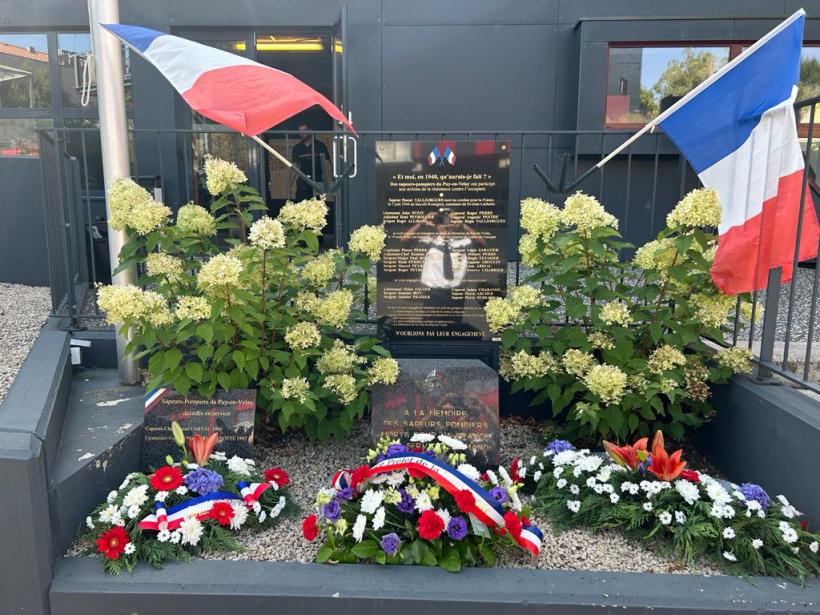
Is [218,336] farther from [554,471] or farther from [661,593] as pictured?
[661,593]

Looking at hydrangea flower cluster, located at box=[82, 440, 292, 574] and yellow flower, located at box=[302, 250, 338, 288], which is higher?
yellow flower, located at box=[302, 250, 338, 288]

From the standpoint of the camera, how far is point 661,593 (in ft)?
8.27

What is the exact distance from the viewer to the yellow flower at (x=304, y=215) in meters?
3.44

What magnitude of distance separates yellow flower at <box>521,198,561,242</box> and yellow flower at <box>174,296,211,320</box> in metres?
1.71

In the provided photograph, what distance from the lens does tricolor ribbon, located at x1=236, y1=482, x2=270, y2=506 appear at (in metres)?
3.01

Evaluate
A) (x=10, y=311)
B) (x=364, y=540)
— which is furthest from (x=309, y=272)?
(x=10, y=311)

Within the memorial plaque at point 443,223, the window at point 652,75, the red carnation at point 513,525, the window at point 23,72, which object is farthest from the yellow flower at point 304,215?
the window at point 23,72

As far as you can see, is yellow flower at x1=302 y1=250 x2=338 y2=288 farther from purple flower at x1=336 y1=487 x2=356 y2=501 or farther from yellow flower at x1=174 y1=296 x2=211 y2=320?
purple flower at x1=336 y1=487 x2=356 y2=501

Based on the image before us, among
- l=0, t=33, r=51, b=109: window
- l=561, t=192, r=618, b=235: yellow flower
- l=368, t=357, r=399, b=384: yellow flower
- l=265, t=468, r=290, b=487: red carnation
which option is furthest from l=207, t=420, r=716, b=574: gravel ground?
l=0, t=33, r=51, b=109: window

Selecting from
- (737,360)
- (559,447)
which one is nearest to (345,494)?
(559,447)

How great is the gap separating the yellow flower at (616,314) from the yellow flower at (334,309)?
1.33 m

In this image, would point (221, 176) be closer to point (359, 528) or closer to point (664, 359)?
point (359, 528)

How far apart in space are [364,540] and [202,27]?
24.5 feet

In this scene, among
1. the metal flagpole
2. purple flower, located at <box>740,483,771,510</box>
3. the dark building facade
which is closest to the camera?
purple flower, located at <box>740,483,771,510</box>
